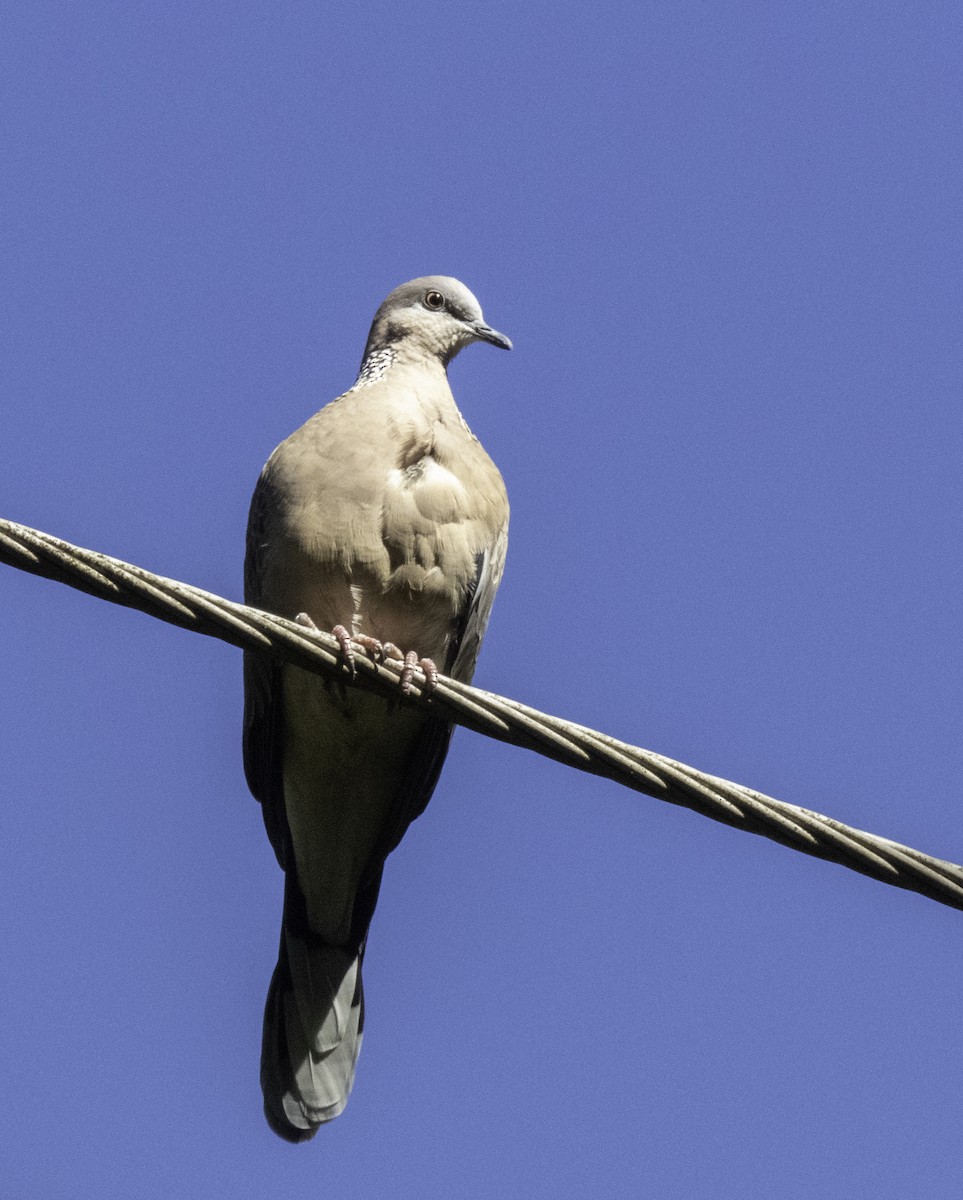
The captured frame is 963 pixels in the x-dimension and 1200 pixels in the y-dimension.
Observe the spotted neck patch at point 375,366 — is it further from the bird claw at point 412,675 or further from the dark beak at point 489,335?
the bird claw at point 412,675

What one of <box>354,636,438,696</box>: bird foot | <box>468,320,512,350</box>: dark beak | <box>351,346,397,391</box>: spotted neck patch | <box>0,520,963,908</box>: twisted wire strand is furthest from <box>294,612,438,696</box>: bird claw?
<box>468,320,512,350</box>: dark beak

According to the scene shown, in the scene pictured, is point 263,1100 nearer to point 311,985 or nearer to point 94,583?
point 311,985

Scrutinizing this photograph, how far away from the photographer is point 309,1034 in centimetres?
527

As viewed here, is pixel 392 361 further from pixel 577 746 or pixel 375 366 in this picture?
pixel 577 746

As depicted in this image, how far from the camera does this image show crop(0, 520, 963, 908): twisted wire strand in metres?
3.19

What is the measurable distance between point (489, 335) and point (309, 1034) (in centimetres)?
247

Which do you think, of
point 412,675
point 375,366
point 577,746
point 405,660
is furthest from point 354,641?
point 375,366

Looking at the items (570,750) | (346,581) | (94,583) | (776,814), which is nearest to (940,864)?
(776,814)

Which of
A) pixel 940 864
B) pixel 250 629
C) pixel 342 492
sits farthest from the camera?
pixel 342 492

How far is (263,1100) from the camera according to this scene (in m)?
5.27

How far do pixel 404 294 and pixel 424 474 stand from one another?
4.48 feet

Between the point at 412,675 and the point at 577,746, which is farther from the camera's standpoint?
the point at 412,675

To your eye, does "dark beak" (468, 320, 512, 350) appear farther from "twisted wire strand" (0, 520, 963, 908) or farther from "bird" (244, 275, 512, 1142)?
"twisted wire strand" (0, 520, 963, 908)

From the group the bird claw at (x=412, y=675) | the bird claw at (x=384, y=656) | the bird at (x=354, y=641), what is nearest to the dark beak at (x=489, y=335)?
the bird at (x=354, y=641)
